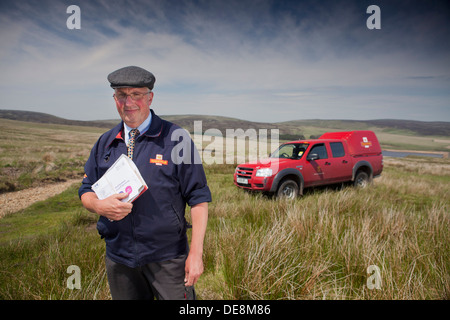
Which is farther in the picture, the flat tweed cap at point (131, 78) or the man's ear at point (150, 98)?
the man's ear at point (150, 98)

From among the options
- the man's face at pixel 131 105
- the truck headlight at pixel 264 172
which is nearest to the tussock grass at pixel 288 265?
the man's face at pixel 131 105

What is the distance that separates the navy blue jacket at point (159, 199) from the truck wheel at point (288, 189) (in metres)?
5.83

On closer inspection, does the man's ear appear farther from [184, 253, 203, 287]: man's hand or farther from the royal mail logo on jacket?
[184, 253, 203, 287]: man's hand

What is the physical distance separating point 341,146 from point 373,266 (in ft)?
22.8

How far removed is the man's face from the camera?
172 cm

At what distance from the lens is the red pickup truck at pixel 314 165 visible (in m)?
7.20

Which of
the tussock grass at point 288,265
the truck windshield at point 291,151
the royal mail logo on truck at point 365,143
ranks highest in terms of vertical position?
the royal mail logo on truck at point 365,143

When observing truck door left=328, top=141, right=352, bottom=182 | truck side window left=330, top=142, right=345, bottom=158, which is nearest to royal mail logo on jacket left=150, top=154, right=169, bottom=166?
truck door left=328, top=141, right=352, bottom=182

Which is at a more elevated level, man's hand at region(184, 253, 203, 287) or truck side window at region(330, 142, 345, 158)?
truck side window at region(330, 142, 345, 158)

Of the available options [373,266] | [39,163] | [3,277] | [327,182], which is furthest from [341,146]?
[39,163]

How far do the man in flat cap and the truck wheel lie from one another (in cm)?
578

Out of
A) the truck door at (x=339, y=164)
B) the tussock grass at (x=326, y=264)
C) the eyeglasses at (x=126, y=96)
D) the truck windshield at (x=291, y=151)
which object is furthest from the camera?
the truck door at (x=339, y=164)

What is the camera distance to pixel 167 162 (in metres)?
1.64

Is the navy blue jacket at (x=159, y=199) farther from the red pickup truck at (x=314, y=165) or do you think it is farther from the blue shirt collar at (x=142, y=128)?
the red pickup truck at (x=314, y=165)
